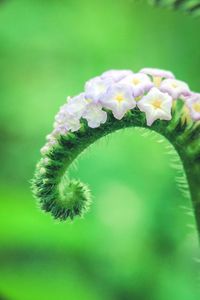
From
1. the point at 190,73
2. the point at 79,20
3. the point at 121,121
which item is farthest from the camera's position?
the point at 79,20

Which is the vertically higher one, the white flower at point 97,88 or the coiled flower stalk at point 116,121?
the white flower at point 97,88

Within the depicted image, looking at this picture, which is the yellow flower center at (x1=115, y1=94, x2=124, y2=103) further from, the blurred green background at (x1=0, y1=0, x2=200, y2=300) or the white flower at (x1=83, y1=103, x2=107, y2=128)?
the blurred green background at (x1=0, y1=0, x2=200, y2=300)

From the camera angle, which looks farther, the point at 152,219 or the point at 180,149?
the point at 152,219

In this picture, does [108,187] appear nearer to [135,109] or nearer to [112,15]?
[112,15]

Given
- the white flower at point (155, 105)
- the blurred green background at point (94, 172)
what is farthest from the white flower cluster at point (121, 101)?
the blurred green background at point (94, 172)

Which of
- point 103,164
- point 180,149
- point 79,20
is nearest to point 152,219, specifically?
point 103,164

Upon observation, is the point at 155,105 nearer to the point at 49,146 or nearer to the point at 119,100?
the point at 119,100

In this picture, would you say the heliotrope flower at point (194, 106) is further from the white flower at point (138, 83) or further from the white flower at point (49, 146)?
the white flower at point (49, 146)

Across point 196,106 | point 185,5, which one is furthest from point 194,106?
point 185,5
